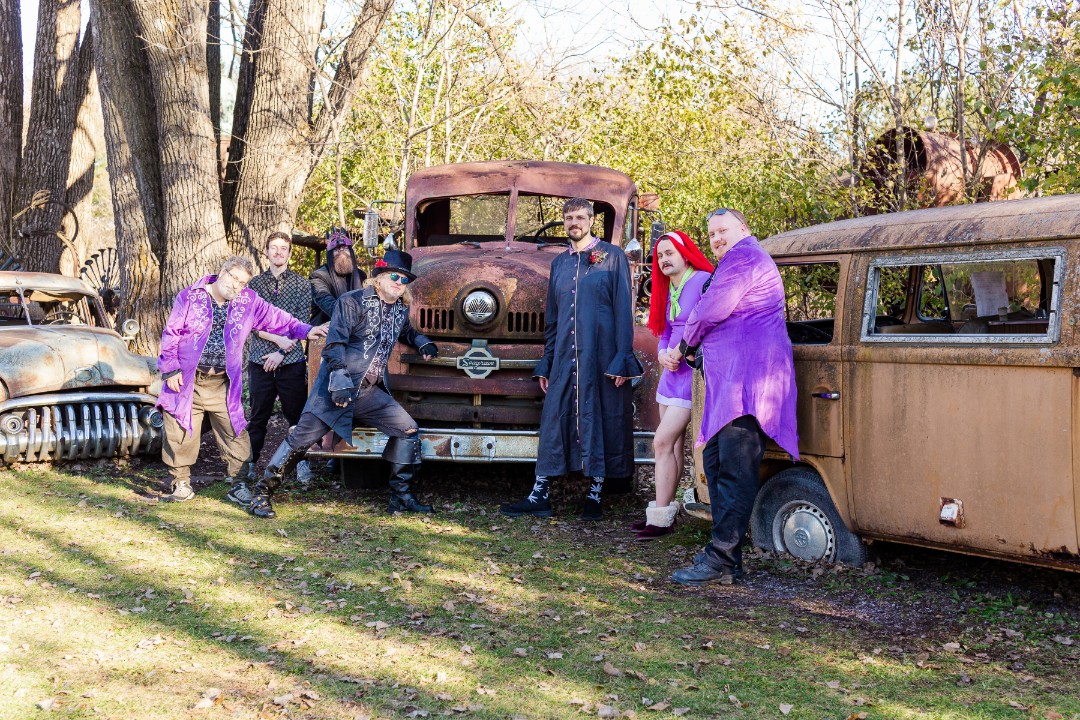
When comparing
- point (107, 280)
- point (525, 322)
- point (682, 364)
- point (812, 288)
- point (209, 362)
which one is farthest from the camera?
point (107, 280)

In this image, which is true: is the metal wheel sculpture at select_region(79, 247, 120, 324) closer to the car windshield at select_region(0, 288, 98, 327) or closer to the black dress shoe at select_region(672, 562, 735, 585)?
the car windshield at select_region(0, 288, 98, 327)

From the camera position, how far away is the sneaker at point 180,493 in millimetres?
8109

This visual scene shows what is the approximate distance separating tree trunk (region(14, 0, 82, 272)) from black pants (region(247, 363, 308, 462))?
8.51 metres

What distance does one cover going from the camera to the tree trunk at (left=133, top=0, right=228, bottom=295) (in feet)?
36.6

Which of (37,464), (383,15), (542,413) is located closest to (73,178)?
(383,15)

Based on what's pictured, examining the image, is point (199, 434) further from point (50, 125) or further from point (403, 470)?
point (50, 125)

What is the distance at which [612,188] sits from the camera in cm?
931

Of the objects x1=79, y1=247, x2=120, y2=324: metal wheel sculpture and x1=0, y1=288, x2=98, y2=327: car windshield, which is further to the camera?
x1=79, y1=247, x2=120, y2=324: metal wheel sculpture

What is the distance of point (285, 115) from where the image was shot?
1135 centimetres

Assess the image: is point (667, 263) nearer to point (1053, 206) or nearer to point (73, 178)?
point (1053, 206)

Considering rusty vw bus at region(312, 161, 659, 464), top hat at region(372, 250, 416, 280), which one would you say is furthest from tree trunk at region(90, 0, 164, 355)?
top hat at region(372, 250, 416, 280)

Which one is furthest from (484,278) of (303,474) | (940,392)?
(940,392)

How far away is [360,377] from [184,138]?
504 centimetres

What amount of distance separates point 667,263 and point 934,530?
2.34 m
